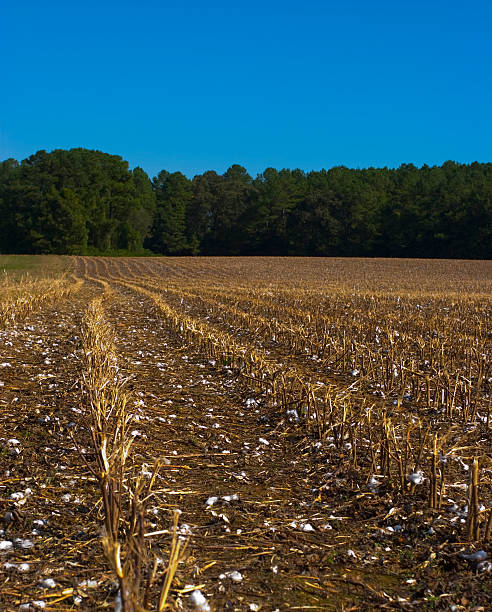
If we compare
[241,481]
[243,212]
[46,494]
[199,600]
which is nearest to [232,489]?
[241,481]

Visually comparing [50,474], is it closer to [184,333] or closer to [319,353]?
[319,353]

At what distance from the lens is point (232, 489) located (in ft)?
17.0

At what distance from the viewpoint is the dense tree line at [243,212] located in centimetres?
8419

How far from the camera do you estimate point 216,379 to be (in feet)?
31.0

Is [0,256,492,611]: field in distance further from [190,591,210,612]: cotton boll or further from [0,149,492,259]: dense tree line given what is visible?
[0,149,492,259]: dense tree line

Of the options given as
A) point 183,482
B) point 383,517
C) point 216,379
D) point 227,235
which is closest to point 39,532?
point 183,482

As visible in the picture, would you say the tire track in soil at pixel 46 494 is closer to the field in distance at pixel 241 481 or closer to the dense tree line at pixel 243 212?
the field in distance at pixel 241 481

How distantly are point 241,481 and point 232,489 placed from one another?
0.63 feet

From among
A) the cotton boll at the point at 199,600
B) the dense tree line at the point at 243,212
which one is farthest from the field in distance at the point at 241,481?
the dense tree line at the point at 243,212

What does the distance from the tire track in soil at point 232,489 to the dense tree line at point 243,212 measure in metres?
80.5

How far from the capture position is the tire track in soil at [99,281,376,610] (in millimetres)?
3709

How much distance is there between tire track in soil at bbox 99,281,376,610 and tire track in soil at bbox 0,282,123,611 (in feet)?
2.06

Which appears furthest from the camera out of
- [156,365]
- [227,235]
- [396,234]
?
[227,235]

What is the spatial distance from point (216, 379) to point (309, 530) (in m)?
5.20
